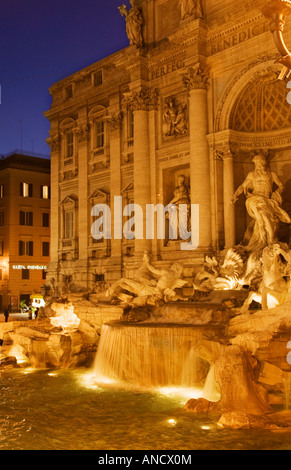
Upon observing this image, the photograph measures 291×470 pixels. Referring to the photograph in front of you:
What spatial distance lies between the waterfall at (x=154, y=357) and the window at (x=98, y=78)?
55.4ft

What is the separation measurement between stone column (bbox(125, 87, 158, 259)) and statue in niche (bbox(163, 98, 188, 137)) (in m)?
0.96

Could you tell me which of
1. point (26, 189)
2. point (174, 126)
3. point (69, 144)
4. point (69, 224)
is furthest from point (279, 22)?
point (26, 189)

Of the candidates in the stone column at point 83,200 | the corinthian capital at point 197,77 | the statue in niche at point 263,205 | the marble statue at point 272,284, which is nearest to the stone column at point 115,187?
the stone column at point 83,200

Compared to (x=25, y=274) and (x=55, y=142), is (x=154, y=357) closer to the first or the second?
(x=55, y=142)

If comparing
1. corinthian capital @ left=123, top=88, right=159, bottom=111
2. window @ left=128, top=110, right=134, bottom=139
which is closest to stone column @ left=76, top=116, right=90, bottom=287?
window @ left=128, top=110, right=134, bottom=139

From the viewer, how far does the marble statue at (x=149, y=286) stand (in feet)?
58.7

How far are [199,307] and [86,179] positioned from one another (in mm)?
14841

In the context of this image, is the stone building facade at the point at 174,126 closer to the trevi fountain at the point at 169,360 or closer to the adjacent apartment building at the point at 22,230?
the trevi fountain at the point at 169,360

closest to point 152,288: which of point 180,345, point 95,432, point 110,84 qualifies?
point 180,345

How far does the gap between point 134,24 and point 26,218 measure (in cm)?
2344

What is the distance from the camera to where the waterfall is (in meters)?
13.3

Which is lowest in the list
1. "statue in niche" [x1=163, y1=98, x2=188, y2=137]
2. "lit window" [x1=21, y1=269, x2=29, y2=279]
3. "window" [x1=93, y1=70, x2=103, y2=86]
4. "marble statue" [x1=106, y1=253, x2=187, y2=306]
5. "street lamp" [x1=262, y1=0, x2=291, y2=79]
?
"marble statue" [x1=106, y1=253, x2=187, y2=306]

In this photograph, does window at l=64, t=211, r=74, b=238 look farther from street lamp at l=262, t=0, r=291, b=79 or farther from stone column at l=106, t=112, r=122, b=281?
street lamp at l=262, t=0, r=291, b=79

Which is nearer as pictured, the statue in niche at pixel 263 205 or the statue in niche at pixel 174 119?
the statue in niche at pixel 263 205
